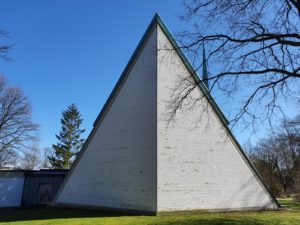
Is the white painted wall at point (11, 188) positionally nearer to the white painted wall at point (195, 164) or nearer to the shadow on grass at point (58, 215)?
the shadow on grass at point (58, 215)

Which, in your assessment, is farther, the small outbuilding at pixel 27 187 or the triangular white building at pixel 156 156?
the small outbuilding at pixel 27 187

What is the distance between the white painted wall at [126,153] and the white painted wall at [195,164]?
0.47 meters

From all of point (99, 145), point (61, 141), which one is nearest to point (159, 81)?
point (99, 145)

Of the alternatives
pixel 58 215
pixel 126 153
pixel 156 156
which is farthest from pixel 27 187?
pixel 156 156

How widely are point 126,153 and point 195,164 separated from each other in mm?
3350

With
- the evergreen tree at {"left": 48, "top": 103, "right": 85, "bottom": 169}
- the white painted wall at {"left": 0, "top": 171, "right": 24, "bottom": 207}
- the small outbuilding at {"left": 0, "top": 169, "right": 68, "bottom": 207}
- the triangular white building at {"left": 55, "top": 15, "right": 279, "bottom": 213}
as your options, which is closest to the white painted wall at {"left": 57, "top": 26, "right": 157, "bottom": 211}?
the triangular white building at {"left": 55, "top": 15, "right": 279, "bottom": 213}

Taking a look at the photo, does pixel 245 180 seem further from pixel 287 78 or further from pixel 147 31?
pixel 147 31

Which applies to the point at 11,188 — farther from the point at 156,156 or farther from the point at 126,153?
the point at 156,156

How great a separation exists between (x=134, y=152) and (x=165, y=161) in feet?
5.24

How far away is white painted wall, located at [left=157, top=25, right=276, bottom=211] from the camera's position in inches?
507

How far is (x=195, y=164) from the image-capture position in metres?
13.7

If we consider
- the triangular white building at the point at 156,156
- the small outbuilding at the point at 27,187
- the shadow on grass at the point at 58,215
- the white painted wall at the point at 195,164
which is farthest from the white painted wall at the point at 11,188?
the white painted wall at the point at 195,164

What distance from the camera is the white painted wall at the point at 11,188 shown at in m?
19.8

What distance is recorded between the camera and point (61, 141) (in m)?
51.0
